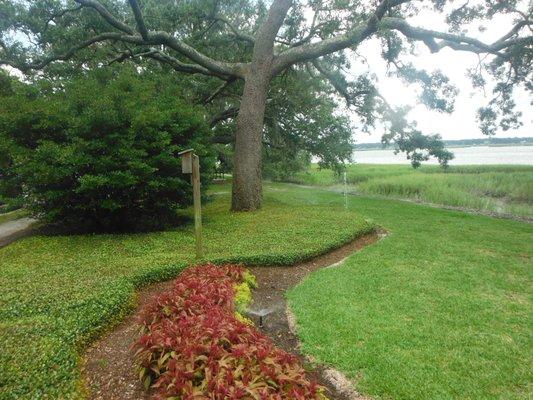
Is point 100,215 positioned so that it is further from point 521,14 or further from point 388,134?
point 521,14

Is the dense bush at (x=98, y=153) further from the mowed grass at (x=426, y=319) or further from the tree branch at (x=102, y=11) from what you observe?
the mowed grass at (x=426, y=319)

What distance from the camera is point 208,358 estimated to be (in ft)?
9.81

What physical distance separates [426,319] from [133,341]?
3466 millimetres

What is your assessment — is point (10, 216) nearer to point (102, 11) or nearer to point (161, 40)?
point (102, 11)

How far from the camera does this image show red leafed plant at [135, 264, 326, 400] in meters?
2.68

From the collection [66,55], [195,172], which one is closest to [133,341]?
[195,172]

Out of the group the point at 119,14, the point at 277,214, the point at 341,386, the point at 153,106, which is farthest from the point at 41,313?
the point at 119,14

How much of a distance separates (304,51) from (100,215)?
312 inches

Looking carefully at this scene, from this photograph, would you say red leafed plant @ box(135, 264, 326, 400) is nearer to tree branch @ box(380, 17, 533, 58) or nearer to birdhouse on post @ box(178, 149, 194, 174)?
birdhouse on post @ box(178, 149, 194, 174)

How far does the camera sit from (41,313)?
4.50m

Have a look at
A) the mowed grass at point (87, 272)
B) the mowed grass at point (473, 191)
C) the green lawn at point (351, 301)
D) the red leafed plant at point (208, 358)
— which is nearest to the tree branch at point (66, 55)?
the mowed grass at point (87, 272)

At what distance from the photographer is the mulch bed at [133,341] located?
3.29 m

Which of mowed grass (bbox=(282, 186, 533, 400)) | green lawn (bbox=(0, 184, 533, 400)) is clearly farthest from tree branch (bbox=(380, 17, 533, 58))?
mowed grass (bbox=(282, 186, 533, 400))

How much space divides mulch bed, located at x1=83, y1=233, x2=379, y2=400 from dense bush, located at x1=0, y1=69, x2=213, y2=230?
3.39 meters
